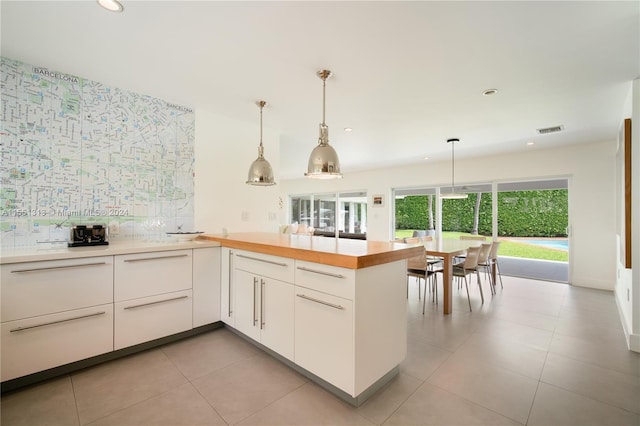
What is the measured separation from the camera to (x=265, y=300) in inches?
89.8

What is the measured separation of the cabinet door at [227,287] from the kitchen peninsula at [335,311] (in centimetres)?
40

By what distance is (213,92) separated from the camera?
288 cm

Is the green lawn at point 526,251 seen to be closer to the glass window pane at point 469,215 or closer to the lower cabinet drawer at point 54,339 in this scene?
the glass window pane at point 469,215

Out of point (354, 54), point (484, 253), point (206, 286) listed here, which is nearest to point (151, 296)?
point (206, 286)

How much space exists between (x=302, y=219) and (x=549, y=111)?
314 inches

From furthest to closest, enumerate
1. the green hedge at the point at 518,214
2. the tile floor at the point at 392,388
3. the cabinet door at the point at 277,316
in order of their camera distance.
Answer: the green hedge at the point at 518,214 → the cabinet door at the point at 277,316 → the tile floor at the point at 392,388

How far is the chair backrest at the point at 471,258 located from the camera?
3771mm

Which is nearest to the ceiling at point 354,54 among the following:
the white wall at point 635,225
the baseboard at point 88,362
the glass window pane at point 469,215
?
the white wall at point 635,225

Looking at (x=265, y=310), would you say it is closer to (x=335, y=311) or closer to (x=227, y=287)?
(x=227, y=287)

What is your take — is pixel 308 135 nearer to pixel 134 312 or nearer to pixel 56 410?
pixel 134 312

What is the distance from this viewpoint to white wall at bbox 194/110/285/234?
3350 millimetres

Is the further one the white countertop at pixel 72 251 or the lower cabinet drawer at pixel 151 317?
the lower cabinet drawer at pixel 151 317

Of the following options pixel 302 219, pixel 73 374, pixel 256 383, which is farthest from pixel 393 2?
pixel 302 219

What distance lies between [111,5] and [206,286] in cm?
223
